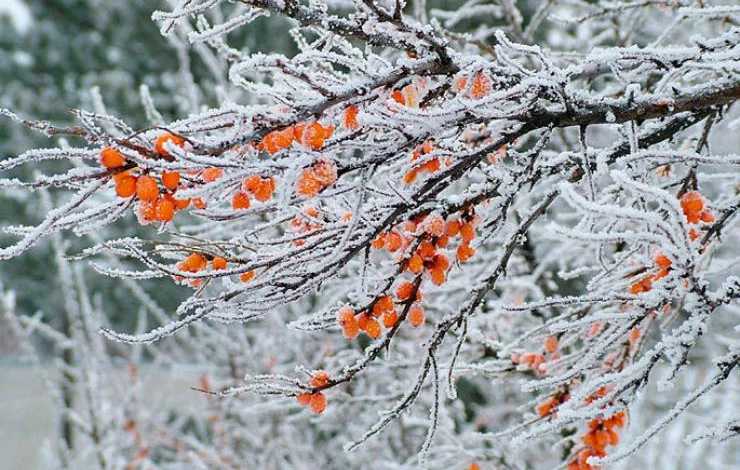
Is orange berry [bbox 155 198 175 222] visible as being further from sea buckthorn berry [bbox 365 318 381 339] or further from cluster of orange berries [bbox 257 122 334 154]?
sea buckthorn berry [bbox 365 318 381 339]

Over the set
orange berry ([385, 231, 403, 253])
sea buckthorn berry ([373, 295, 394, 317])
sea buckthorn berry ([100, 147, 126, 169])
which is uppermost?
orange berry ([385, 231, 403, 253])

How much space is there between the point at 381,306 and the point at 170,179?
0.66 metres

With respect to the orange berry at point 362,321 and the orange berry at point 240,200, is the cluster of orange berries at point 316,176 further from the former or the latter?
the orange berry at point 362,321

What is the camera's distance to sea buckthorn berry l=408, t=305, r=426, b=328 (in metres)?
1.78

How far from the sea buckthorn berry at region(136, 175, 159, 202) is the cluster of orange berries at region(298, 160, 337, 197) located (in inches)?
11.4

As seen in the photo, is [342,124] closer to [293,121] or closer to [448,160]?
[293,121]

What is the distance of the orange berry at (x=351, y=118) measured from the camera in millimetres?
1477

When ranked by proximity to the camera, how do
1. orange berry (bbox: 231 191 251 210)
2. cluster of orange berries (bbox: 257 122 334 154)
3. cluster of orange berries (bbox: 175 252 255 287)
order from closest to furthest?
cluster of orange berries (bbox: 257 122 334 154) → orange berry (bbox: 231 191 251 210) → cluster of orange berries (bbox: 175 252 255 287)

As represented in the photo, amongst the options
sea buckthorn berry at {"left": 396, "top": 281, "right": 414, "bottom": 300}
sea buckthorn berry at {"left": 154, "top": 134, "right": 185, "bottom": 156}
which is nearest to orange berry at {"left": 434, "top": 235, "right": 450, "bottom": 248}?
sea buckthorn berry at {"left": 396, "top": 281, "right": 414, "bottom": 300}

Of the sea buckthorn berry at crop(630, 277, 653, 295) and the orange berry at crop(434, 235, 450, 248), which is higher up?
the sea buckthorn berry at crop(630, 277, 653, 295)

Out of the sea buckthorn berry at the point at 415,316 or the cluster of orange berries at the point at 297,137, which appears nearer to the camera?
the cluster of orange berries at the point at 297,137

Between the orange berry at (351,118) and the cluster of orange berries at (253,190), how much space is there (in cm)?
21

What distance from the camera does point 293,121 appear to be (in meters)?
1.36

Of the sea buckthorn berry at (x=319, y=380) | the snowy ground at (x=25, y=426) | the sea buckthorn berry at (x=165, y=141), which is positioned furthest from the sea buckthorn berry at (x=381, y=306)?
the snowy ground at (x=25, y=426)
